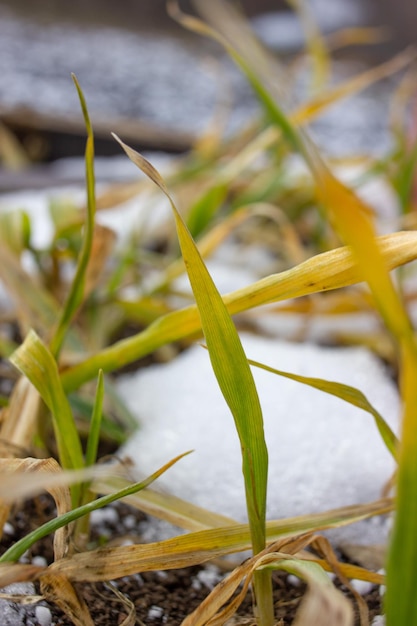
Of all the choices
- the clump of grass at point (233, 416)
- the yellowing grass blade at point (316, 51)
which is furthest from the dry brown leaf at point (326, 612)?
the yellowing grass blade at point (316, 51)

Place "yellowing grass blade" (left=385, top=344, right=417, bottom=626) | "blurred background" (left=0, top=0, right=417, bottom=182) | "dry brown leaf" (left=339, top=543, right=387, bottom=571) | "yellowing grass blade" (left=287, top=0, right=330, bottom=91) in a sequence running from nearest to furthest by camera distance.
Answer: "yellowing grass blade" (left=385, top=344, right=417, bottom=626) < "dry brown leaf" (left=339, top=543, right=387, bottom=571) < "yellowing grass blade" (left=287, top=0, right=330, bottom=91) < "blurred background" (left=0, top=0, right=417, bottom=182)

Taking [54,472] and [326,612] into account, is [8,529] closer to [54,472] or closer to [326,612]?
[54,472]

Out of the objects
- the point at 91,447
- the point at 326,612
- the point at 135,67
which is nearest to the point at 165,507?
the point at 91,447

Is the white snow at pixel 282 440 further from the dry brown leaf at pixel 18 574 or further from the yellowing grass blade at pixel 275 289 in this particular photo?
the dry brown leaf at pixel 18 574

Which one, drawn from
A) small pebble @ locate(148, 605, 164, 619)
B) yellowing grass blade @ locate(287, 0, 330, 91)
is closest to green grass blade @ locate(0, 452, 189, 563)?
small pebble @ locate(148, 605, 164, 619)

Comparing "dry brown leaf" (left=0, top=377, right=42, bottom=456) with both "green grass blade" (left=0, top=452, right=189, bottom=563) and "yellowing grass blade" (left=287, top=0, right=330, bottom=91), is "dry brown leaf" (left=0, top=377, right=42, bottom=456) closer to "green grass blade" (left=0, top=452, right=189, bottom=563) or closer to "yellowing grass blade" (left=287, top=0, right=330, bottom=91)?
"green grass blade" (left=0, top=452, right=189, bottom=563)

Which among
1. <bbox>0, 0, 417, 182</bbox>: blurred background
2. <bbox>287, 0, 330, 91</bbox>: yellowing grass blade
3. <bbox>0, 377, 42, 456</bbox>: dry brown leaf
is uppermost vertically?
<bbox>0, 0, 417, 182</bbox>: blurred background

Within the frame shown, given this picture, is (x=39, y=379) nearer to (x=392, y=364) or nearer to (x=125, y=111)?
(x=392, y=364)

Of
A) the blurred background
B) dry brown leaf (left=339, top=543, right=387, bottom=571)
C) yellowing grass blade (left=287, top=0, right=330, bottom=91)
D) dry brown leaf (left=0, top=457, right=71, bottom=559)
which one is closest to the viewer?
dry brown leaf (left=0, top=457, right=71, bottom=559)
